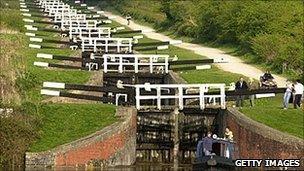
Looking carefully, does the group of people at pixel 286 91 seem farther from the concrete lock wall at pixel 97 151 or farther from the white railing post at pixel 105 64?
the white railing post at pixel 105 64

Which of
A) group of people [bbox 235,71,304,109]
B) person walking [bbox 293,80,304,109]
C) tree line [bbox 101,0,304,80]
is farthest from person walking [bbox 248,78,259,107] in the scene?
tree line [bbox 101,0,304,80]

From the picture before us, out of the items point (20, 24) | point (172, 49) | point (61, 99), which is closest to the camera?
point (61, 99)

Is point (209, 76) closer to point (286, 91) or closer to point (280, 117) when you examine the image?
point (286, 91)

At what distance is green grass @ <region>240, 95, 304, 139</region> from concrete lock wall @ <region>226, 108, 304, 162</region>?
810 mm

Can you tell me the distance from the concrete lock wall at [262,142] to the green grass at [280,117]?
0.81 metres

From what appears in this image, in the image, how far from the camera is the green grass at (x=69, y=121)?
3291 centimetres

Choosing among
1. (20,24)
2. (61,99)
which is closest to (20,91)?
(61,99)

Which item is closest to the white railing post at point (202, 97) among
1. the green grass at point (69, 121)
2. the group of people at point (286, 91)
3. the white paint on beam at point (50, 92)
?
the group of people at point (286, 91)

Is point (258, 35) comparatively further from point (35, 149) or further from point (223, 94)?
point (35, 149)

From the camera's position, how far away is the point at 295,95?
38406 mm

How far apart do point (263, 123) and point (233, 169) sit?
12.6 ft

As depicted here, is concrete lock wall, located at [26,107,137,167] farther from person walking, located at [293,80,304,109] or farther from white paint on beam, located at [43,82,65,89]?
person walking, located at [293,80,304,109]

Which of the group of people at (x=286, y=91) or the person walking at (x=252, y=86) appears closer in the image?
the group of people at (x=286, y=91)

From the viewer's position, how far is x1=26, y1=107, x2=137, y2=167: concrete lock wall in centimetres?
3109
